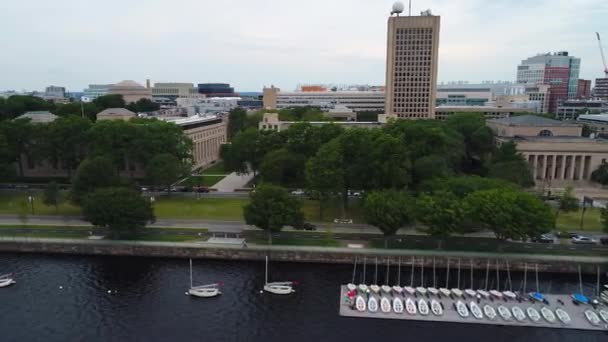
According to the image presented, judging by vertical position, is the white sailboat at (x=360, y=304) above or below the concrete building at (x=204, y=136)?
below

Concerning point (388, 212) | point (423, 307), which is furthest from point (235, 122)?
point (423, 307)

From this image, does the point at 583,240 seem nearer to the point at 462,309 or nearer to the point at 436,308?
the point at 462,309

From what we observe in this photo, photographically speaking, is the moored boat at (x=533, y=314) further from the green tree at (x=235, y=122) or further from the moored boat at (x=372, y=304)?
the green tree at (x=235, y=122)

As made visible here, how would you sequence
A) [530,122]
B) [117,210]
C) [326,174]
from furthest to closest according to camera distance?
[530,122], [326,174], [117,210]

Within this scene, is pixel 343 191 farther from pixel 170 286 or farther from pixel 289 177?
pixel 170 286

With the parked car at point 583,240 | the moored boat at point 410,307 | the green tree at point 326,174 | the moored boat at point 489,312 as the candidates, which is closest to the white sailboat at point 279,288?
the moored boat at point 410,307

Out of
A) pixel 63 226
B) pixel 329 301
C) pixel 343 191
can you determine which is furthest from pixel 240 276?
pixel 63 226
